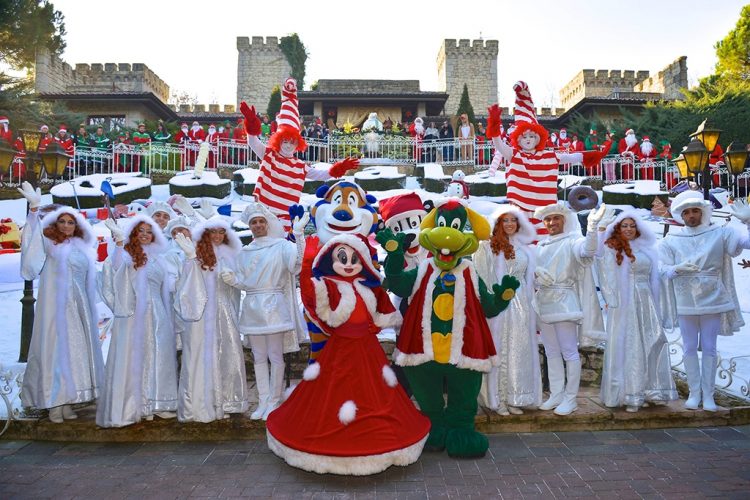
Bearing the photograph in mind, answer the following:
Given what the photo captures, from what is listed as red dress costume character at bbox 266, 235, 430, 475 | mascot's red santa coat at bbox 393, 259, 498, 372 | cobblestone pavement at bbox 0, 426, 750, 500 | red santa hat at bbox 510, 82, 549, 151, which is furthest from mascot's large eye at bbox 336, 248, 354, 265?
red santa hat at bbox 510, 82, 549, 151

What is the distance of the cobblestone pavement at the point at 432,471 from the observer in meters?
3.31

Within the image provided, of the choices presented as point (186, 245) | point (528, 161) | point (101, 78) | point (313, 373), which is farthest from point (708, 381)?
point (101, 78)

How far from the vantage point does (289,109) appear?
6.45 metres

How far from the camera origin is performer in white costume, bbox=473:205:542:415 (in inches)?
173

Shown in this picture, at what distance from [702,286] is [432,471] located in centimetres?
287

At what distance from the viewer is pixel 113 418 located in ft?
13.6

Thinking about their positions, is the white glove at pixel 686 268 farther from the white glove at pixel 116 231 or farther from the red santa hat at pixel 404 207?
the white glove at pixel 116 231

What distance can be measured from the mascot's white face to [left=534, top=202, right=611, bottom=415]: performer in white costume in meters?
1.52

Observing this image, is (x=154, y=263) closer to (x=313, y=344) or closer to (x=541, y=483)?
(x=313, y=344)

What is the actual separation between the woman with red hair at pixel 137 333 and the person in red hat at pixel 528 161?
3692 millimetres

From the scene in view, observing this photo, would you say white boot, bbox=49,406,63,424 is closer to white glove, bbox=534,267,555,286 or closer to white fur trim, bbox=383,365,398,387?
white fur trim, bbox=383,365,398,387

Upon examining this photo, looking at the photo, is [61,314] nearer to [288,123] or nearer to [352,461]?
[352,461]

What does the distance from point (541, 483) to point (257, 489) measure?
6.05 ft

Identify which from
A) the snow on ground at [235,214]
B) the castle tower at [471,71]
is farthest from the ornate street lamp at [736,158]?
the castle tower at [471,71]
